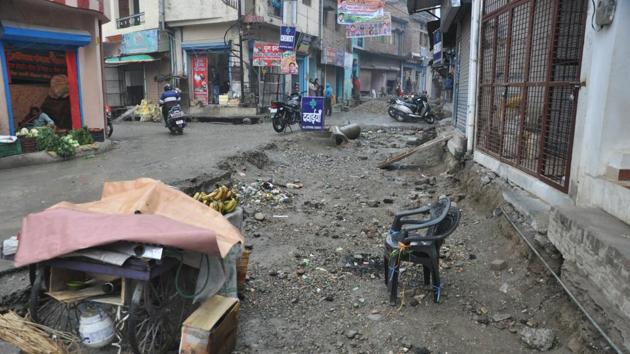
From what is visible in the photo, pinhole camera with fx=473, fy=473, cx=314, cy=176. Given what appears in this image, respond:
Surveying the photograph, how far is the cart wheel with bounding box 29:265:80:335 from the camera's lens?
3174 millimetres

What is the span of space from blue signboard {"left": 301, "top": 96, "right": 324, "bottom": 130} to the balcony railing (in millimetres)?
13005

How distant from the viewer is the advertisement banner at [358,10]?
71.9ft

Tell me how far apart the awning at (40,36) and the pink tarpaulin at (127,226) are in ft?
24.5

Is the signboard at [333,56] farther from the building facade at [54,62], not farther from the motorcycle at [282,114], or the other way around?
the building facade at [54,62]

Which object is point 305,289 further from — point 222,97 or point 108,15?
point 222,97

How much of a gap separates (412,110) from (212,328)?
723 inches

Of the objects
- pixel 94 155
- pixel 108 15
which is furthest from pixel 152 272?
pixel 108 15

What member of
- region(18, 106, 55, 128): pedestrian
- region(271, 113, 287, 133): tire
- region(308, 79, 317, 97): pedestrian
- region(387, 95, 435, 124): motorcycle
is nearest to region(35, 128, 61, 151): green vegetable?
region(18, 106, 55, 128): pedestrian

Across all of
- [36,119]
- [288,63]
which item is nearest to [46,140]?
[36,119]

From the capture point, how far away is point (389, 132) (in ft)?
56.0

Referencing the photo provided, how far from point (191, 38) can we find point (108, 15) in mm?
10726

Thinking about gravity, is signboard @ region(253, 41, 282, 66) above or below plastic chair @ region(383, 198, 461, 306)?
above

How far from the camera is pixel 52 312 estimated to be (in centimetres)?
330

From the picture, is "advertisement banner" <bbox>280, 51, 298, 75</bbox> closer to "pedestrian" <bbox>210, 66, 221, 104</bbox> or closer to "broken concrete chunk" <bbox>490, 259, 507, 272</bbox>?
"pedestrian" <bbox>210, 66, 221, 104</bbox>
